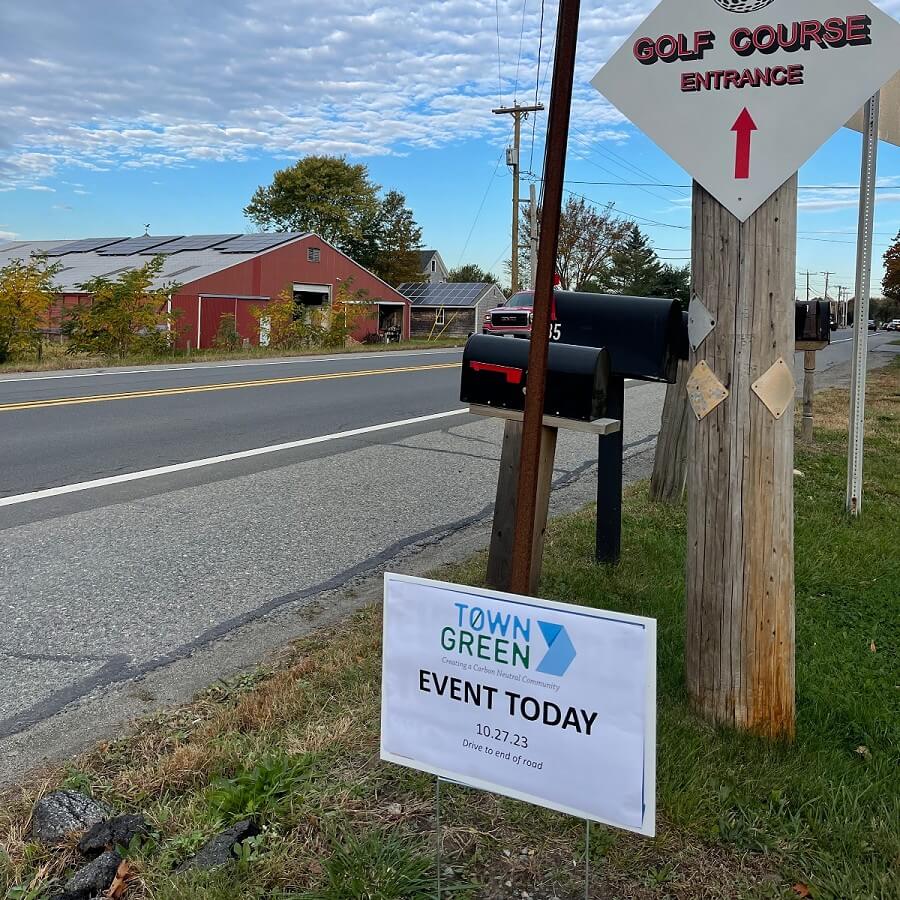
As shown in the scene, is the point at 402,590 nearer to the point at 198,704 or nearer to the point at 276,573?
the point at 198,704

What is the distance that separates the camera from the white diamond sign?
8.38 ft

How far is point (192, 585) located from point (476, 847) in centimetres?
279

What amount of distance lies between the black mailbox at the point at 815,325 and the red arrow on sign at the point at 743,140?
20.7 feet

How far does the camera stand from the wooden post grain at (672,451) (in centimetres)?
620

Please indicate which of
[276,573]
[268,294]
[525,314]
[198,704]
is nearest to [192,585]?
[276,573]

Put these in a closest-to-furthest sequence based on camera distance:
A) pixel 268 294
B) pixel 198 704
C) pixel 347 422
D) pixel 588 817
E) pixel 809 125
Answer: pixel 588 817, pixel 809 125, pixel 198 704, pixel 347 422, pixel 268 294

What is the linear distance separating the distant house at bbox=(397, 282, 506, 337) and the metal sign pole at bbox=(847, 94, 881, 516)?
47.9 m

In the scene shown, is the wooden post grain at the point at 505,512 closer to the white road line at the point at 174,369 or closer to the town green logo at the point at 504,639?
the town green logo at the point at 504,639

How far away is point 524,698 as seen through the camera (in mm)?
2072

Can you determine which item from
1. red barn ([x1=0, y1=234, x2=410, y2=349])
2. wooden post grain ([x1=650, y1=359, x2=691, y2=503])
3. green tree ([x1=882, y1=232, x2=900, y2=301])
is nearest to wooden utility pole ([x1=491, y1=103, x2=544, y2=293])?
red barn ([x1=0, y1=234, x2=410, y2=349])

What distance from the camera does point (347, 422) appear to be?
1048 centimetres

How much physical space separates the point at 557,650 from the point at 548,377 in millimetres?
1615

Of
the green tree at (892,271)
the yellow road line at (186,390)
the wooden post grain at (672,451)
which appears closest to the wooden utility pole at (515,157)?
the green tree at (892,271)

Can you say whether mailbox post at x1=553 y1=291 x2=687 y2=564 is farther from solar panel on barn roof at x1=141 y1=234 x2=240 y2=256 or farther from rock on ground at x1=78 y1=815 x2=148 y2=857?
solar panel on barn roof at x1=141 y1=234 x2=240 y2=256
